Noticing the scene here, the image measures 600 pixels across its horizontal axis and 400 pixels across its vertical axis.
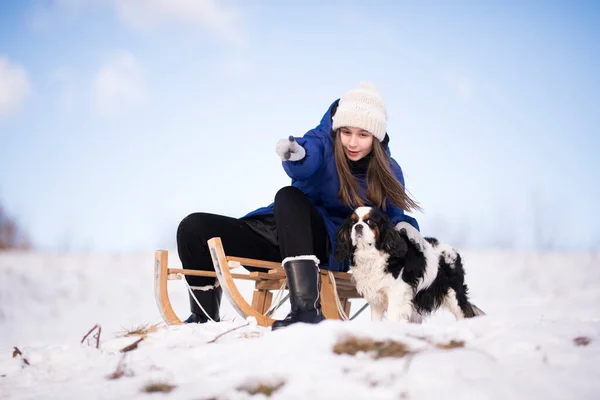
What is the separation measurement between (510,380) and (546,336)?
1.38 ft

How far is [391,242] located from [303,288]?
0.67 m

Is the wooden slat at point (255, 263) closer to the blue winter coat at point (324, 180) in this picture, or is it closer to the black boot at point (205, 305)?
the blue winter coat at point (324, 180)

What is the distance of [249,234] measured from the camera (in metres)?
3.41

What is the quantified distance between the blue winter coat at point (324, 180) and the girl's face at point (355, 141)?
0.29 ft

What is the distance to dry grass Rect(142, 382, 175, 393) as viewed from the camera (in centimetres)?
160

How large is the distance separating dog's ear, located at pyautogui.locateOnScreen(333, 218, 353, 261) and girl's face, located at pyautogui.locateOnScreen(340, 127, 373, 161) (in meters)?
0.39

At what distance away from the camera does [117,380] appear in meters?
1.74

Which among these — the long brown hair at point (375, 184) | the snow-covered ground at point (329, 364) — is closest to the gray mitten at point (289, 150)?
the long brown hair at point (375, 184)

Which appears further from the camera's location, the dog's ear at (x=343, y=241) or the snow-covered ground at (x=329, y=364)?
the dog's ear at (x=343, y=241)

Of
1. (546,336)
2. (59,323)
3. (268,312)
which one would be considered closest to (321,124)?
(268,312)

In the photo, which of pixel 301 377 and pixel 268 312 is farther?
pixel 268 312

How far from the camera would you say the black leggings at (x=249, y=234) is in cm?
294

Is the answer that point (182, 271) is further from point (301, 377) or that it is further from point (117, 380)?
point (301, 377)

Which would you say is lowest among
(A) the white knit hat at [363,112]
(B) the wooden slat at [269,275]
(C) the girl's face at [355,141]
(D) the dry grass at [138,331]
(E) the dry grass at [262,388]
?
(D) the dry grass at [138,331]
